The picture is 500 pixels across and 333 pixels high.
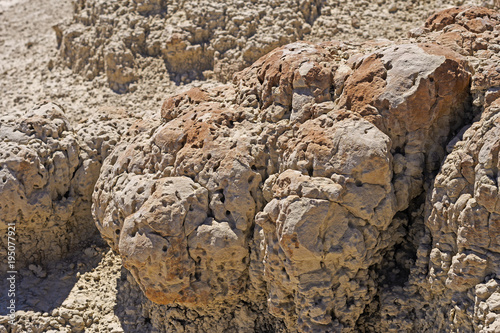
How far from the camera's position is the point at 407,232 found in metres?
4.63

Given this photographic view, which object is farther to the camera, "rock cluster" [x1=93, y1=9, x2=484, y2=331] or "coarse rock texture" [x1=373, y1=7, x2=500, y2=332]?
"rock cluster" [x1=93, y1=9, x2=484, y2=331]

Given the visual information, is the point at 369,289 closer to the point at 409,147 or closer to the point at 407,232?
the point at 407,232

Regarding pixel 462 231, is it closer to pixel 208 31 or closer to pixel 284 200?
pixel 284 200

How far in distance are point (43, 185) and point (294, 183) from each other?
3499mm

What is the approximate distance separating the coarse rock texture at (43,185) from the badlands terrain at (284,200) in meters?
0.02

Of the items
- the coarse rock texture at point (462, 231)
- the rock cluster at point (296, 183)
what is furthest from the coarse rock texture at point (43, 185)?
the coarse rock texture at point (462, 231)

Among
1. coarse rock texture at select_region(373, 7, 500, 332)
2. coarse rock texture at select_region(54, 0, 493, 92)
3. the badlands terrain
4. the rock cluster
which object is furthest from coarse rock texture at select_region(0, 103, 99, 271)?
coarse rock texture at select_region(373, 7, 500, 332)

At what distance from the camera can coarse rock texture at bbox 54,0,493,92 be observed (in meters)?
8.20

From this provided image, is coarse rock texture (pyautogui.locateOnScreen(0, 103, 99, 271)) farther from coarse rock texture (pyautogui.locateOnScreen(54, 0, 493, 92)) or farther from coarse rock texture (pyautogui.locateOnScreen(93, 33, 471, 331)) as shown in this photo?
coarse rock texture (pyautogui.locateOnScreen(54, 0, 493, 92))

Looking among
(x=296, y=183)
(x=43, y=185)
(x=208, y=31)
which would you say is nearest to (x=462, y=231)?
(x=296, y=183)

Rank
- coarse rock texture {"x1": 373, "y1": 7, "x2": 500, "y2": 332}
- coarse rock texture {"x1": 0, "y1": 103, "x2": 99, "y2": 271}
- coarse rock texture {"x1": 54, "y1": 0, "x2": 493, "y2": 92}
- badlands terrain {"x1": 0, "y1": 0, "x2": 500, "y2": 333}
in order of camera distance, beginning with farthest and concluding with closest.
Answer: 1. coarse rock texture {"x1": 54, "y1": 0, "x2": 493, "y2": 92}
2. coarse rock texture {"x1": 0, "y1": 103, "x2": 99, "y2": 271}
3. badlands terrain {"x1": 0, "y1": 0, "x2": 500, "y2": 333}
4. coarse rock texture {"x1": 373, "y1": 7, "x2": 500, "y2": 332}

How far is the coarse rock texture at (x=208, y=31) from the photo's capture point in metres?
8.20

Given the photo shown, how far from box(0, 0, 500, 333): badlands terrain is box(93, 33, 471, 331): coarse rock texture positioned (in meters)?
0.01

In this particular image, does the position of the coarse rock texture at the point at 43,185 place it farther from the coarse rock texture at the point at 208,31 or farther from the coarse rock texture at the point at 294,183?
the coarse rock texture at the point at 208,31
